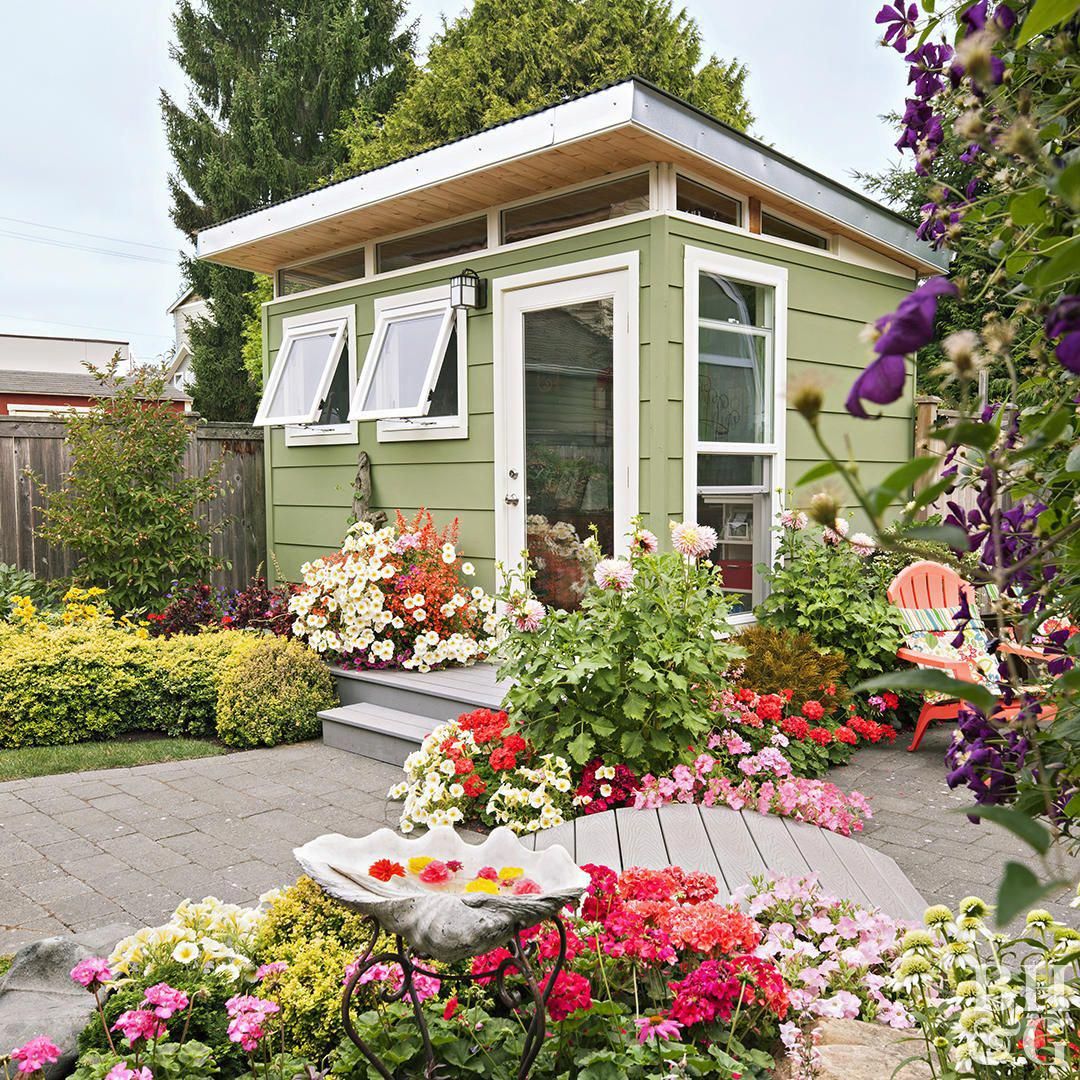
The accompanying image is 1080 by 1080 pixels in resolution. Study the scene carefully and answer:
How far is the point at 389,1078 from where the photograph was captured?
165cm

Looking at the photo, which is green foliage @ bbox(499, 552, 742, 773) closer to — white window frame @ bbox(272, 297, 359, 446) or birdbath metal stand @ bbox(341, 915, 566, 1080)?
birdbath metal stand @ bbox(341, 915, 566, 1080)

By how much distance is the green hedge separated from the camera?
5145mm

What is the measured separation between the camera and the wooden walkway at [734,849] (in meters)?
2.78

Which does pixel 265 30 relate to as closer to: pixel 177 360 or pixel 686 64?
pixel 686 64

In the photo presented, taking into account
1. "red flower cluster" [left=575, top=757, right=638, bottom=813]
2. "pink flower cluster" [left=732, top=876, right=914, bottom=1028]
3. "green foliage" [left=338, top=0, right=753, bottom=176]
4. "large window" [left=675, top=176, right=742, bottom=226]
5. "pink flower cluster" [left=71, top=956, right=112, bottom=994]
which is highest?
"green foliage" [left=338, top=0, right=753, bottom=176]

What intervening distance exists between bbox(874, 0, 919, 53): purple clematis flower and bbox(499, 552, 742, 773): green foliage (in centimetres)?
261

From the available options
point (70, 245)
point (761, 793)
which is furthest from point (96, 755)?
point (70, 245)

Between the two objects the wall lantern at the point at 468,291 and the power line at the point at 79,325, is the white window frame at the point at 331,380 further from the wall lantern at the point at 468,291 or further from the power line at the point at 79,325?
the power line at the point at 79,325

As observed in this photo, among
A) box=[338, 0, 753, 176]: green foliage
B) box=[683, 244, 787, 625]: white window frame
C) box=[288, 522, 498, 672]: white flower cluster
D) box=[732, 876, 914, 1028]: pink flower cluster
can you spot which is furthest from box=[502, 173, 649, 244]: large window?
box=[338, 0, 753, 176]: green foliage

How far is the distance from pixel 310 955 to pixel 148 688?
12.3 ft

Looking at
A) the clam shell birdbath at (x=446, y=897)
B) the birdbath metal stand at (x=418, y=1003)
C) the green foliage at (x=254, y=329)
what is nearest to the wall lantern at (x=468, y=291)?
the clam shell birdbath at (x=446, y=897)

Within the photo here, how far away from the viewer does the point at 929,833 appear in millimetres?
3736

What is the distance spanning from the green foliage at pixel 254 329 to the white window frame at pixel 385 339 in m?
9.01

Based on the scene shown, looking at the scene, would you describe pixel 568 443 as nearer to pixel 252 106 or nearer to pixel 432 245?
pixel 432 245
